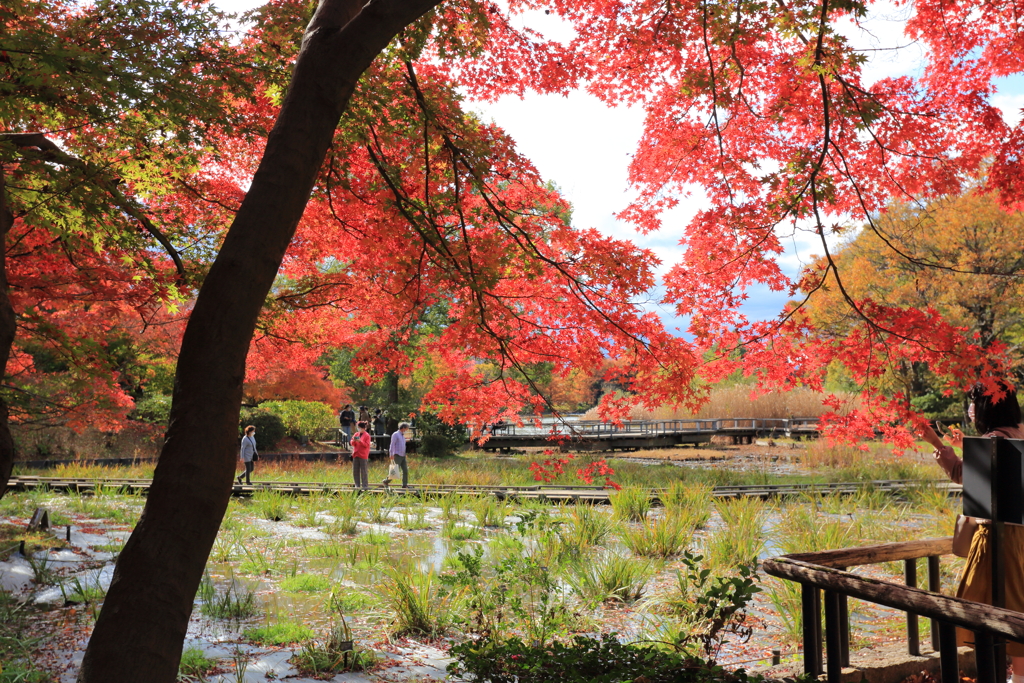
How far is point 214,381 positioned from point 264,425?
61.4 feet

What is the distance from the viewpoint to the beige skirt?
321cm

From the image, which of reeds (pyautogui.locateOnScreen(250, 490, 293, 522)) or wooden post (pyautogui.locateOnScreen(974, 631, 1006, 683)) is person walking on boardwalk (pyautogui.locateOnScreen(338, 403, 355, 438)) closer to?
reeds (pyautogui.locateOnScreen(250, 490, 293, 522))

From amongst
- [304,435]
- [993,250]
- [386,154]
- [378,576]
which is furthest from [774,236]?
[304,435]

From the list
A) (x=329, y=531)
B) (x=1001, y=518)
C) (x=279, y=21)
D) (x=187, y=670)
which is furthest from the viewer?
(x=329, y=531)

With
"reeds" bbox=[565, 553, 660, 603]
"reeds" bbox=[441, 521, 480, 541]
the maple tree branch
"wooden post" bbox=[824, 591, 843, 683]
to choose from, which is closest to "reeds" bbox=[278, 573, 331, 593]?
"reeds" bbox=[441, 521, 480, 541]

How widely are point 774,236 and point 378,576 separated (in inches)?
192

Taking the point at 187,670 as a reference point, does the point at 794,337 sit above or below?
above

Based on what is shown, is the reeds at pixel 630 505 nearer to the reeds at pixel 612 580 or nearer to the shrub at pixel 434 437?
the reeds at pixel 612 580

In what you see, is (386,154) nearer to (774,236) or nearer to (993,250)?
(774,236)

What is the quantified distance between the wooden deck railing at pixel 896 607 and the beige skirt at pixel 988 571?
29 cm

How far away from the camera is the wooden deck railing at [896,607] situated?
2.36 m

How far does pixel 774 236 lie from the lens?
5773 mm

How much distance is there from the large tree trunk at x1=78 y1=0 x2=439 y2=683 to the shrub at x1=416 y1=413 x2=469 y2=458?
16.4 m

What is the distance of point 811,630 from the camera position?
10.6ft
